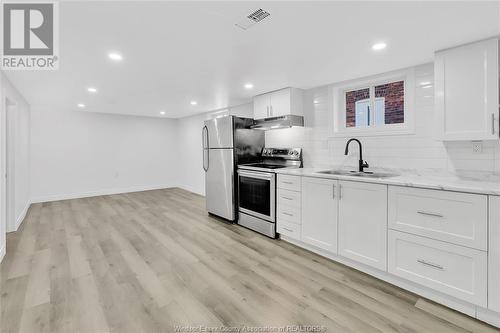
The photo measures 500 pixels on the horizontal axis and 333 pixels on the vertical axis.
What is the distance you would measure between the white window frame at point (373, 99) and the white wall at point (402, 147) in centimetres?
6

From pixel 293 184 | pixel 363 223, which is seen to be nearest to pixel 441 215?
pixel 363 223

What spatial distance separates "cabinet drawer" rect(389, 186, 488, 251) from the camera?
177cm

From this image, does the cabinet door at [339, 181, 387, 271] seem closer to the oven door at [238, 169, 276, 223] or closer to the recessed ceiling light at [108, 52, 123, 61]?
the oven door at [238, 169, 276, 223]

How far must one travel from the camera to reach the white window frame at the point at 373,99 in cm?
278

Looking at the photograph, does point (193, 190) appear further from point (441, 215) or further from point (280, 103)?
point (441, 215)

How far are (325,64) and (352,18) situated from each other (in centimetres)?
96

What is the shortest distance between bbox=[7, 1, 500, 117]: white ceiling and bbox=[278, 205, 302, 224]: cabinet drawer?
1.80m

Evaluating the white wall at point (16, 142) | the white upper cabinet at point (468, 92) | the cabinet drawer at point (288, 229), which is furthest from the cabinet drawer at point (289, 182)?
the white wall at point (16, 142)

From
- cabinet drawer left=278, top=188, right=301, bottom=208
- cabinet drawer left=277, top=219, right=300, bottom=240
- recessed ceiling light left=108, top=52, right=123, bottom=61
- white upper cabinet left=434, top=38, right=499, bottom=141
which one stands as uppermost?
recessed ceiling light left=108, top=52, right=123, bottom=61

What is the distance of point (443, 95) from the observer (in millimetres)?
2256

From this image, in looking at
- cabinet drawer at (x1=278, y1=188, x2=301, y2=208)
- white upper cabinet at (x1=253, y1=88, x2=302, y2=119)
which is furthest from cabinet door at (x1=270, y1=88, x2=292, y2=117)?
cabinet drawer at (x1=278, y1=188, x2=301, y2=208)

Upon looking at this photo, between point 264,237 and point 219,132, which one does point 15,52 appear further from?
point 264,237

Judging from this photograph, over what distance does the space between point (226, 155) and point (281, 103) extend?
1.30 m

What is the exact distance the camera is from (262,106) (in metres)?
4.13
